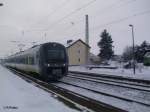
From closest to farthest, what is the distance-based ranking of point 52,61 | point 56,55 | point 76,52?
point 52,61, point 56,55, point 76,52

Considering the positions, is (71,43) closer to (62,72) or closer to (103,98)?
(62,72)

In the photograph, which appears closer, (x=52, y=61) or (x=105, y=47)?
(x=52, y=61)

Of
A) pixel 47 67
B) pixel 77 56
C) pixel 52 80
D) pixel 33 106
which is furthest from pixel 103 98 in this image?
pixel 77 56

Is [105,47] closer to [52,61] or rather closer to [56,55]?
[56,55]

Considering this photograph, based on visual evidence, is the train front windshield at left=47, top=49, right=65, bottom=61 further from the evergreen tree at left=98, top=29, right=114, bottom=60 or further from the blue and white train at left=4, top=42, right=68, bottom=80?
the evergreen tree at left=98, top=29, right=114, bottom=60

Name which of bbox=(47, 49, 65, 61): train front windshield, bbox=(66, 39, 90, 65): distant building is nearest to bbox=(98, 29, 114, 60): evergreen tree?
bbox=(66, 39, 90, 65): distant building

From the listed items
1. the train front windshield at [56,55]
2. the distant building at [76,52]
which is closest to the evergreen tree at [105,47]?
the distant building at [76,52]

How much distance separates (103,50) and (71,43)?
9348 mm

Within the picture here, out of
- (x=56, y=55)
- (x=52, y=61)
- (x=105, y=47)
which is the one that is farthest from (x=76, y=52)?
(x=52, y=61)

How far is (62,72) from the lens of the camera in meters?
23.7

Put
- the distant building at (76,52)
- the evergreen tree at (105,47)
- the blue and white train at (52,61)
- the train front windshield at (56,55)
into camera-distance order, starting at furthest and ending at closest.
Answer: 1. the evergreen tree at (105,47)
2. the distant building at (76,52)
3. the train front windshield at (56,55)
4. the blue and white train at (52,61)

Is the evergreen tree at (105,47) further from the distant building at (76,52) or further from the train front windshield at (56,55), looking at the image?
the train front windshield at (56,55)

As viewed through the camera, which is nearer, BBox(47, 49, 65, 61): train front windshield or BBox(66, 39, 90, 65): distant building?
BBox(47, 49, 65, 61): train front windshield

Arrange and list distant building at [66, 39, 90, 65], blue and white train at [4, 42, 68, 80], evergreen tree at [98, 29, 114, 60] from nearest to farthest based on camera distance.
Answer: blue and white train at [4, 42, 68, 80] → distant building at [66, 39, 90, 65] → evergreen tree at [98, 29, 114, 60]
